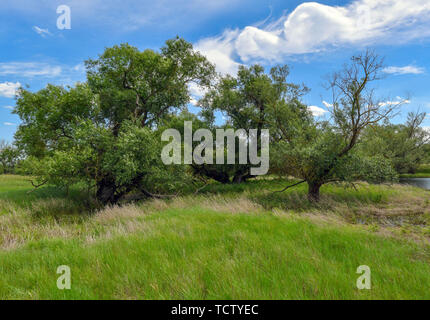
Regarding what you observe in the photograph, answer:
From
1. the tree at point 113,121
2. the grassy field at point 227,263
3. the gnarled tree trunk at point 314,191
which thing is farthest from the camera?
the gnarled tree trunk at point 314,191

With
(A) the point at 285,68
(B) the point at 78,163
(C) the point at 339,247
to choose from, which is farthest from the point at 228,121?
(C) the point at 339,247

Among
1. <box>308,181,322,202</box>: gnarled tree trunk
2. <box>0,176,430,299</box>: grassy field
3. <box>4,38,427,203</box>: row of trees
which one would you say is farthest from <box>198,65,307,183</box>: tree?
<box>0,176,430,299</box>: grassy field

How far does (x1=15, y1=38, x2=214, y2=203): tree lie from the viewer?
13188 mm

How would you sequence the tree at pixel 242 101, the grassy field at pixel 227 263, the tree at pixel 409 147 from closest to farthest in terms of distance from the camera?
the grassy field at pixel 227 263
the tree at pixel 242 101
the tree at pixel 409 147

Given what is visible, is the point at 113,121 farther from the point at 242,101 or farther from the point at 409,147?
the point at 409,147

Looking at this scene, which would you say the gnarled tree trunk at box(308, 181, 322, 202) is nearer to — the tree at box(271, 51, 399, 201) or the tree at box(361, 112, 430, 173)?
the tree at box(271, 51, 399, 201)

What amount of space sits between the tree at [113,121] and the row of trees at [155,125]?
0.27 feet

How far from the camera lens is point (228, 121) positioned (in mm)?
23328

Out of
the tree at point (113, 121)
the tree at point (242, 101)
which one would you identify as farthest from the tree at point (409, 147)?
the tree at point (113, 121)

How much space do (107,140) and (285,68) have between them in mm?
Answer: 18858

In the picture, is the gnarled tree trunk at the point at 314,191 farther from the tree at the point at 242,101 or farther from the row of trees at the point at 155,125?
the tree at the point at 242,101

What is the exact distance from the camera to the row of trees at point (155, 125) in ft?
43.7

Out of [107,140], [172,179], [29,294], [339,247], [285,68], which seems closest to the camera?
[29,294]
